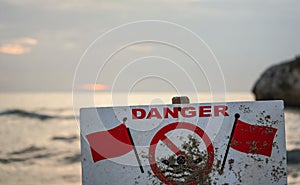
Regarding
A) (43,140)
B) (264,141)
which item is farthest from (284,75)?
(264,141)

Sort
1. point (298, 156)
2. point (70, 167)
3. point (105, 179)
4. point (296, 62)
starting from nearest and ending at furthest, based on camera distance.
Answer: point (105, 179), point (298, 156), point (70, 167), point (296, 62)

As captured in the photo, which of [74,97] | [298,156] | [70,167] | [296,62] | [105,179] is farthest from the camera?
[296,62]

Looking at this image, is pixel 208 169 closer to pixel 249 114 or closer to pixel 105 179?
pixel 249 114

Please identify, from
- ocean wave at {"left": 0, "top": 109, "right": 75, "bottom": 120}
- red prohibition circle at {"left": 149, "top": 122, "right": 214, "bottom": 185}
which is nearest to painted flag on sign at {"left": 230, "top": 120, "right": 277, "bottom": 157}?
red prohibition circle at {"left": 149, "top": 122, "right": 214, "bottom": 185}

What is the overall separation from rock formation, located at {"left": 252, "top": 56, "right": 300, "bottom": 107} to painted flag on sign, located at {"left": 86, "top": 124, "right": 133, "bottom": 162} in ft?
135

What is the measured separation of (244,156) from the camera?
228 inches

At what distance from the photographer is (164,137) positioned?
5688mm

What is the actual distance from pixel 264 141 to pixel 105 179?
2.06 meters

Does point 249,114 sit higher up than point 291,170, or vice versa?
point 249,114

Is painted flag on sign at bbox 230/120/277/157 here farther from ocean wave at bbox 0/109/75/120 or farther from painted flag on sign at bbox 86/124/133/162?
ocean wave at bbox 0/109/75/120

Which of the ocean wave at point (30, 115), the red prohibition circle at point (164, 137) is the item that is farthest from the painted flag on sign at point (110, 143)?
the ocean wave at point (30, 115)

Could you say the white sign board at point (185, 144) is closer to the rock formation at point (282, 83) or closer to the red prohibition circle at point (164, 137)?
the red prohibition circle at point (164, 137)

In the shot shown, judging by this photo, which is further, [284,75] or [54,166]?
[284,75]

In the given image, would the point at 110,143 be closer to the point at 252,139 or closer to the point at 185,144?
the point at 185,144
